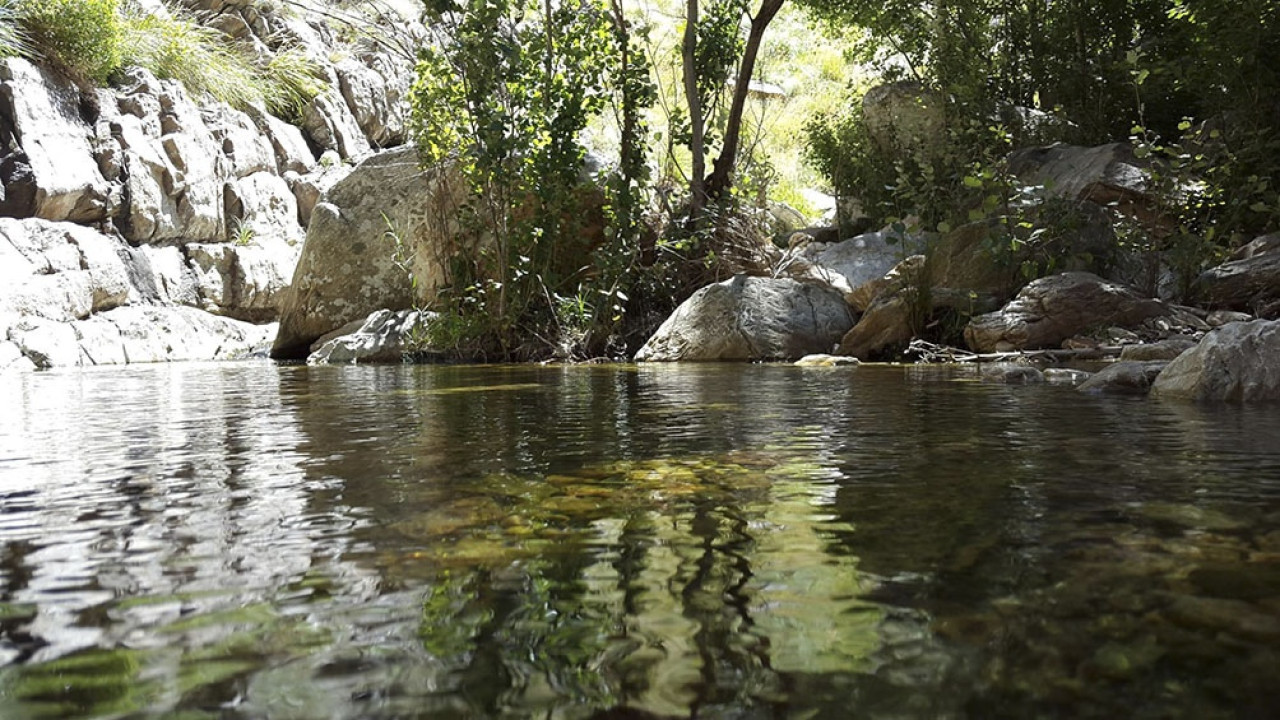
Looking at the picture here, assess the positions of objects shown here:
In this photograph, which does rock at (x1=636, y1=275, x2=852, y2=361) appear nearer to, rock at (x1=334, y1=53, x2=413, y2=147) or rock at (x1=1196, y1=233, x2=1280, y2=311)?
rock at (x1=1196, y1=233, x2=1280, y2=311)

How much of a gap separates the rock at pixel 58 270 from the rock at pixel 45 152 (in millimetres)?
320

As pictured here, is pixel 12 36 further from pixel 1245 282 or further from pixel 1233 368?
pixel 1233 368

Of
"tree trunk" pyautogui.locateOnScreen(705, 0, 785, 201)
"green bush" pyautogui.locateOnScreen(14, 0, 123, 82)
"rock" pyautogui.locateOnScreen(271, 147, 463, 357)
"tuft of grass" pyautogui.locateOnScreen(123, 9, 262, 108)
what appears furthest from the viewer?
"tuft of grass" pyautogui.locateOnScreen(123, 9, 262, 108)

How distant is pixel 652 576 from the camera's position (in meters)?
1.24

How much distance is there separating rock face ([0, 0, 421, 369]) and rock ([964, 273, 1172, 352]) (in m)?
8.01

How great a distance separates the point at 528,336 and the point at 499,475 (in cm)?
702

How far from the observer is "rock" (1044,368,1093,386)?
4617 mm

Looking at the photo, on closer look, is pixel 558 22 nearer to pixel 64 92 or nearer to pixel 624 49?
pixel 624 49

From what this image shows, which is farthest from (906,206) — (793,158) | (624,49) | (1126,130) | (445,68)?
(793,158)

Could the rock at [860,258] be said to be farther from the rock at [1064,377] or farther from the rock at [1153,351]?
the rock at [1064,377]

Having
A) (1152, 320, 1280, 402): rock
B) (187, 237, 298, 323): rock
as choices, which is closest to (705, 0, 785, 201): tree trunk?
(1152, 320, 1280, 402): rock

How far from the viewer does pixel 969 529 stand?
1463mm

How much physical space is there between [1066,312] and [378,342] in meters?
6.71

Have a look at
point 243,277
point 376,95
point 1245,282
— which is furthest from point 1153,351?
point 376,95
